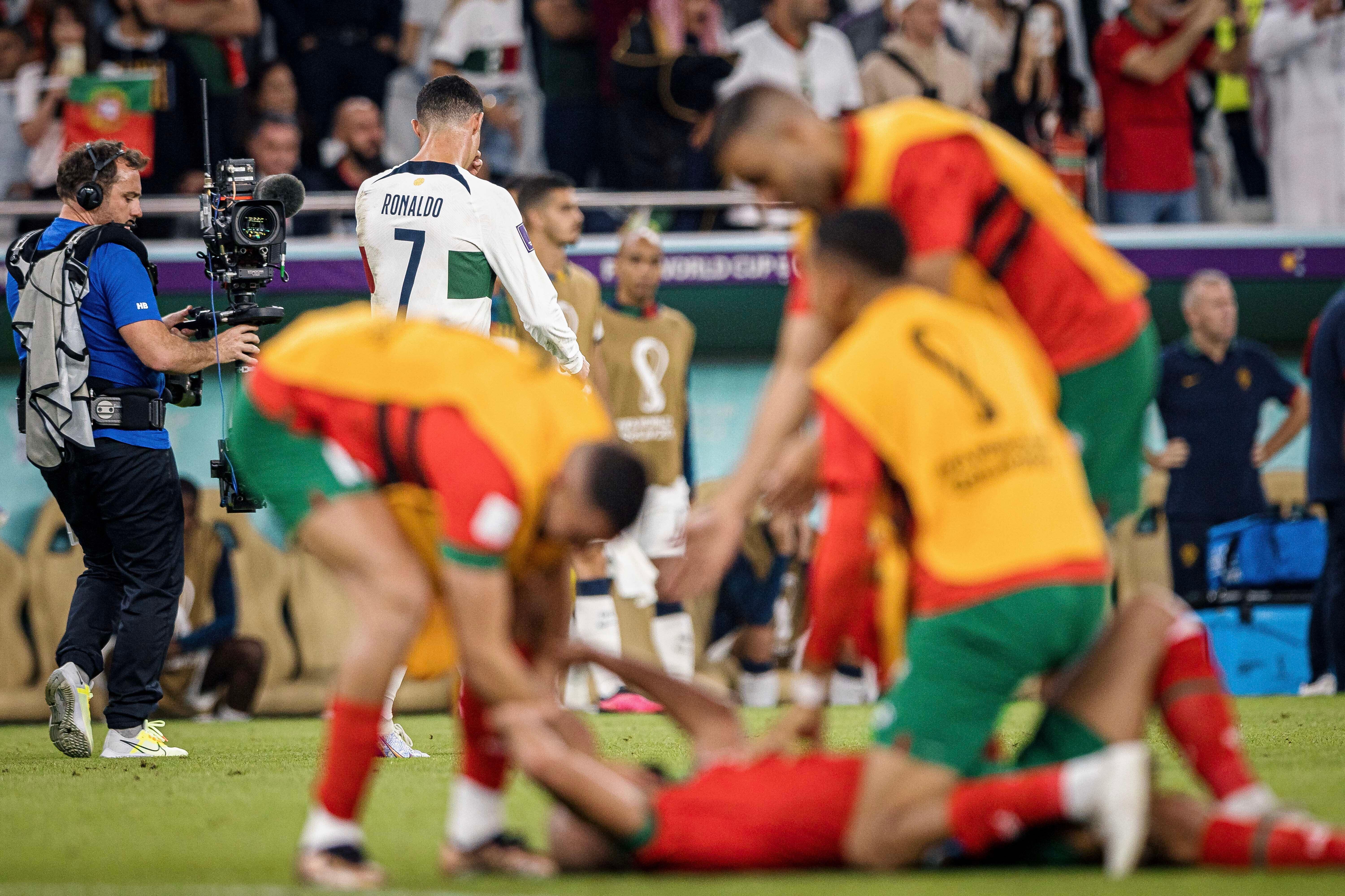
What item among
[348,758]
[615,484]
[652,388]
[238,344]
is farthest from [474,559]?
[652,388]

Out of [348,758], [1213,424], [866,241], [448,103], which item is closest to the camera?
[348,758]

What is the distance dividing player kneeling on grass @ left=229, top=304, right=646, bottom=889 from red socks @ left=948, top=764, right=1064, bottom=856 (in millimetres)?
915

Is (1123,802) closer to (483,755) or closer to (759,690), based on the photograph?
(483,755)

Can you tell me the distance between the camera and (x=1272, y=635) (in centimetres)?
1073

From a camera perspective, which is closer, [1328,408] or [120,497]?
[120,497]

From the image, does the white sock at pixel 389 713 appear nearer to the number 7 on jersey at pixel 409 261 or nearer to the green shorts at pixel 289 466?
the number 7 on jersey at pixel 409 261

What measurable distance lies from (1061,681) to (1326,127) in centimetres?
992

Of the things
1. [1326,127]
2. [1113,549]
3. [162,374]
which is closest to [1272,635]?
[1113,549]

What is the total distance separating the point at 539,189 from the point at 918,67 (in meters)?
4.33

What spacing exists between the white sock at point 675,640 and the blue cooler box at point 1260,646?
3248 mm

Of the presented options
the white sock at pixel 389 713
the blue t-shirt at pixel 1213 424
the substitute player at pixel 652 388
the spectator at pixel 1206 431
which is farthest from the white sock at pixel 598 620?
the blue t-shirt at pixel 1213 424

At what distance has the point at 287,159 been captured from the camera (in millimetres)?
12000

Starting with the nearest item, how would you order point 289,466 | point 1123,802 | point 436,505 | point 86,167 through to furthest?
1. point 1123,802
2. point 436,505
3. point 289,466
4. point 86,167

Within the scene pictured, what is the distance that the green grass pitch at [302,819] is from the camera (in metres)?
3.54
